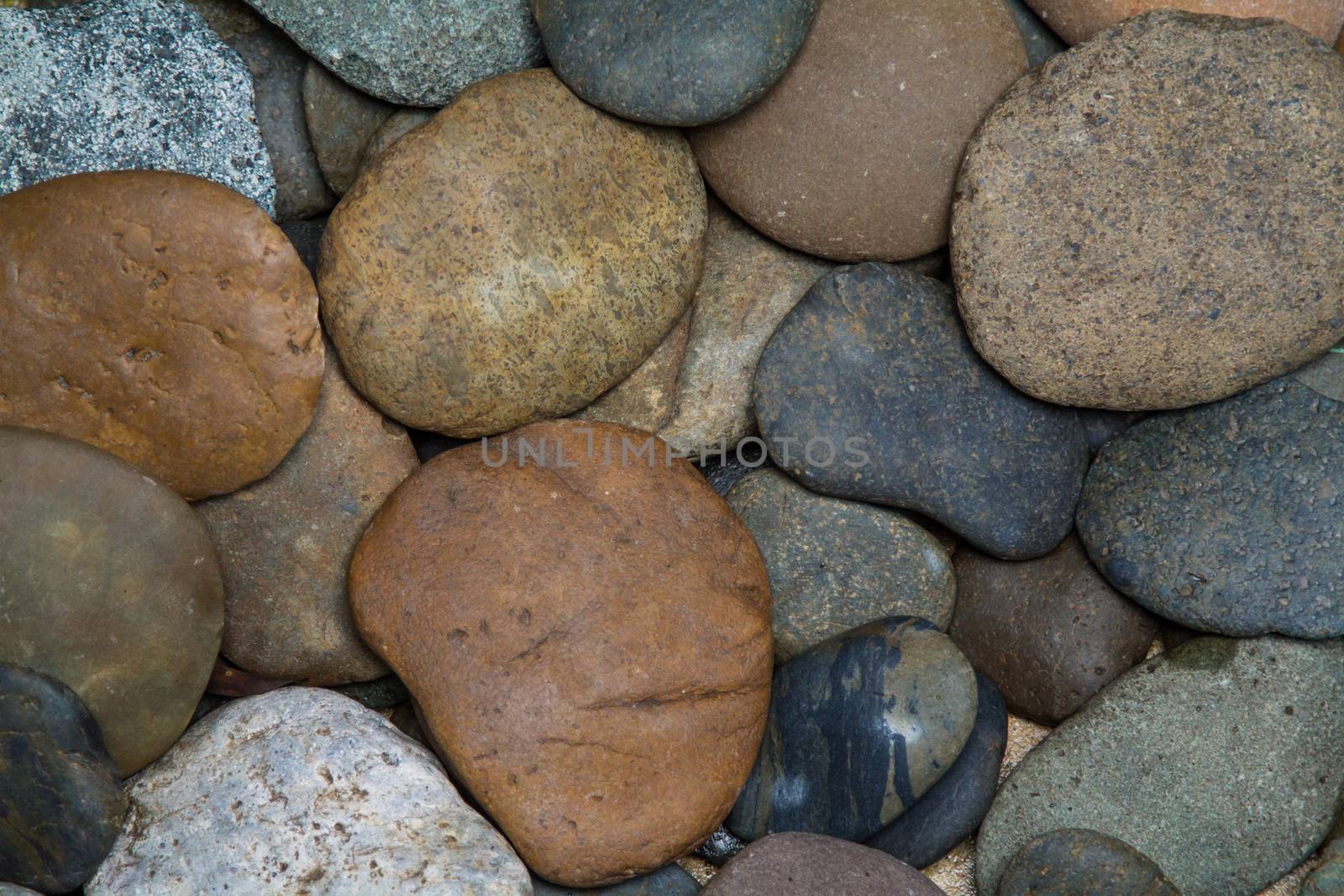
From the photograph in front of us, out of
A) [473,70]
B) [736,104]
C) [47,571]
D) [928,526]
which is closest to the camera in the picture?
[47,571]

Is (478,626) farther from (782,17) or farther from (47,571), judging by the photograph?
(782,17)

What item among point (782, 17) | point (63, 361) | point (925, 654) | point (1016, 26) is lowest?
point (925, 654)

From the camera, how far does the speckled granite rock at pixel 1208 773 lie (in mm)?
2434

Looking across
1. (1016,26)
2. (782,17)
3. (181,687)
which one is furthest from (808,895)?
(1016,26)

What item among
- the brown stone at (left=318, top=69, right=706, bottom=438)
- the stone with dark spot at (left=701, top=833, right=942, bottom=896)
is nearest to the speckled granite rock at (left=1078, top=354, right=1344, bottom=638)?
the stone with dark spot at (left=701, top=833, right=942, bottom=896)

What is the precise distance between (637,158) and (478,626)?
3.62ft

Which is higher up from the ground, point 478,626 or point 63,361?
point 63,361

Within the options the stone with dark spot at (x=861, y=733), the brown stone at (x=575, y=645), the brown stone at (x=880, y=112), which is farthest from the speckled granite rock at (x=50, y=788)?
the brown stone at (x=880, y=112)

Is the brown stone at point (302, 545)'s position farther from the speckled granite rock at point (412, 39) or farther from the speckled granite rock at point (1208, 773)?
the speckled granite rock at point (1208, 773)

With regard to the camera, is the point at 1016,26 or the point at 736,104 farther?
the point at 1016,26

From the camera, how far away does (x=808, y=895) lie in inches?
89.0

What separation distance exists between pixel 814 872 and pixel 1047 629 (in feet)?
2.76

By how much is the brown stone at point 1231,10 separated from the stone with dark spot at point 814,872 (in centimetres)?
192

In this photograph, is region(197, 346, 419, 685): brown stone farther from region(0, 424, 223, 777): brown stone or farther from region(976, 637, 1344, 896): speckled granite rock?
region(976, 637, 1344, 896): speckled granite rock
